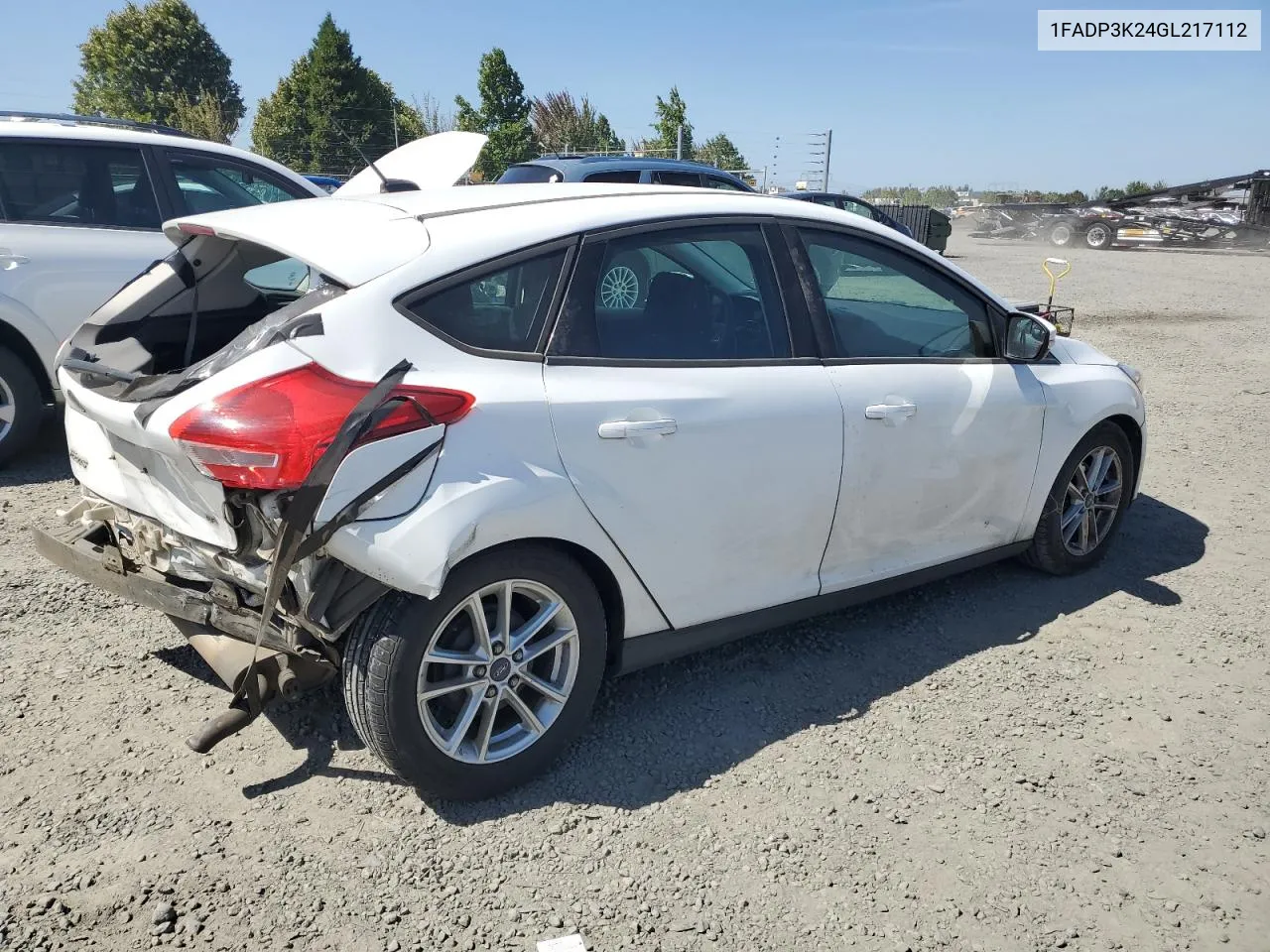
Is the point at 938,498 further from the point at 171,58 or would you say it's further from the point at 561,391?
the point at 171,58

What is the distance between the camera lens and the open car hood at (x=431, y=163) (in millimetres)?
3723

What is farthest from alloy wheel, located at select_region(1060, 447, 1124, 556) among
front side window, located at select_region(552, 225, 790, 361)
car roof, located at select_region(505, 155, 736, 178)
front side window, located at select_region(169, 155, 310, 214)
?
car roof, located at select_region(505, 155, 736, 178)

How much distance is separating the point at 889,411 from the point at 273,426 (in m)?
2.17

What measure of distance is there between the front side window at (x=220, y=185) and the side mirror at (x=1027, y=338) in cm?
438

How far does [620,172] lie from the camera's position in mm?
11969

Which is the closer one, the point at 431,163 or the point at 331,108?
the point at 431,163

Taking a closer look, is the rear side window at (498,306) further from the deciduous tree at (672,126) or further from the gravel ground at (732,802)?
the deciduous tree at (672,126)

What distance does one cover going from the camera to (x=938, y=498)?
3.79 meters

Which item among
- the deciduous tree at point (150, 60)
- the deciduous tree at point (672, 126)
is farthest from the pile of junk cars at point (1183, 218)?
the deciduous tree at point (150, 60)

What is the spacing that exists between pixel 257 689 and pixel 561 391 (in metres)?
1.21

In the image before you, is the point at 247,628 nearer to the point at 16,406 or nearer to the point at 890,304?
the point at 890,304

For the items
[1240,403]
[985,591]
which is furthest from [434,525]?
[1240,403]

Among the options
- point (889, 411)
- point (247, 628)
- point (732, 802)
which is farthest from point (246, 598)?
point (889, 411)

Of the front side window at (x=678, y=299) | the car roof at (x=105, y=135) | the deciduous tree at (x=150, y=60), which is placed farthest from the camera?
the deciduous tree at (x=150, y=60)
